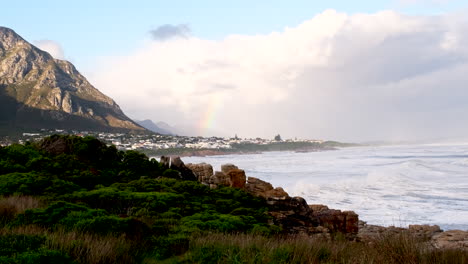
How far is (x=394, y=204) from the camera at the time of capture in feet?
86.8

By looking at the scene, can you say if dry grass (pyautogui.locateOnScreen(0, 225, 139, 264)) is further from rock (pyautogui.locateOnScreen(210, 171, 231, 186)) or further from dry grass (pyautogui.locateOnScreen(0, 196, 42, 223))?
rock (pyautogui.locateOnScreen(210, 171, 231, 186))

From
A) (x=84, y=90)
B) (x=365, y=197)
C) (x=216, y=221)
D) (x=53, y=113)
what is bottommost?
(x=365, y=197)

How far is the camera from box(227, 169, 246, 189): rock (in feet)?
65.0

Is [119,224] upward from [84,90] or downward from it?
downward

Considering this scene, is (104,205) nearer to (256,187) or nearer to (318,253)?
(318,253)

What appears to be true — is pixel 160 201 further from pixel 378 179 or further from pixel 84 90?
pixel 84 90

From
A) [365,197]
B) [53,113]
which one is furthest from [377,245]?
[53,113]

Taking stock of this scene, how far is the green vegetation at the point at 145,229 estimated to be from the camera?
6.23 meters

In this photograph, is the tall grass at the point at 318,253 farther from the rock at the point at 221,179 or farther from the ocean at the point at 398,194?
the rock at the point at 221,179

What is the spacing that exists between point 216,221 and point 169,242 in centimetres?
263

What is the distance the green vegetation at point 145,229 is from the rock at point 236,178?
3428 mm

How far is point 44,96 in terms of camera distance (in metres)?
133

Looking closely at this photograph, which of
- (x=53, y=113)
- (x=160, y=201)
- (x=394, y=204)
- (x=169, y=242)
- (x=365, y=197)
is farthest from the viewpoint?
(x=53, y=113)

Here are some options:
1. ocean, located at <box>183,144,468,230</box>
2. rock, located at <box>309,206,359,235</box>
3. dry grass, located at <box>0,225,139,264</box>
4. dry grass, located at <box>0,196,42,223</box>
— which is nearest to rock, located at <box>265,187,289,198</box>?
rock, located at <box>309,206,359,235</box>
